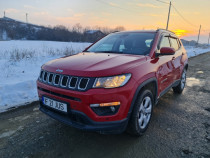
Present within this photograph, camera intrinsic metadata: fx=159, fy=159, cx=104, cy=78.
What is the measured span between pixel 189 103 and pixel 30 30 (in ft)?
267

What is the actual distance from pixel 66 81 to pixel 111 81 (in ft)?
1.96

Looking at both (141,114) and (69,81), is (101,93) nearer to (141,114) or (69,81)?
(69,81)

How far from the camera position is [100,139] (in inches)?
99.3

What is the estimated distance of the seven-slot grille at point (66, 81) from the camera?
1977mm

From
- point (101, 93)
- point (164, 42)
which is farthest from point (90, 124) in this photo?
point (164, 42)

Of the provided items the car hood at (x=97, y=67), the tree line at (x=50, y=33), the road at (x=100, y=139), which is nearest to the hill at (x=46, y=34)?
the tree line at (x=50, y=33)

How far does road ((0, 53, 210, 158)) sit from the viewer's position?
7.23ft

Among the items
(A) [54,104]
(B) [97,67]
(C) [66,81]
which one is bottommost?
(A) [54,104]

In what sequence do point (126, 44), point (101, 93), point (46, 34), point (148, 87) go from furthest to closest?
point (46, 34)
point (126, 44)
point (148, 87)
point (101, 93)

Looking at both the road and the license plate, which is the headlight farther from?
the road

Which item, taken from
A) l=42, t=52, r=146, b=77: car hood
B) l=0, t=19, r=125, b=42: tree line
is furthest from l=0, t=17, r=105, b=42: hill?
l=42, t=52, r=146, b=77: car hood

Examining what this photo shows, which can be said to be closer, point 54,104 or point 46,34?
point 54,104

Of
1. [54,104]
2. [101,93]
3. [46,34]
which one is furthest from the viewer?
[46,34]

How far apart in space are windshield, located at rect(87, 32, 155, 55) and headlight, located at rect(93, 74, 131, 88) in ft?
3.28
